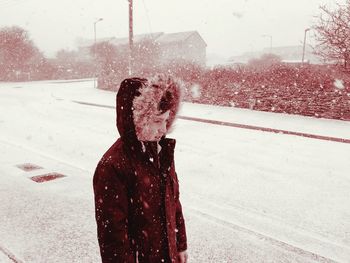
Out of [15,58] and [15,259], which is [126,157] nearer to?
[15,259]

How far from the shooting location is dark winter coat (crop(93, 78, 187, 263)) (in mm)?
2000

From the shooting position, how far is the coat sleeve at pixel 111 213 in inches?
78.3

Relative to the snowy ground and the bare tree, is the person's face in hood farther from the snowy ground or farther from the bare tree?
the bare tree

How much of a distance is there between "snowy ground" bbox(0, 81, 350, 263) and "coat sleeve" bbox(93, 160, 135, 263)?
89.3 inches

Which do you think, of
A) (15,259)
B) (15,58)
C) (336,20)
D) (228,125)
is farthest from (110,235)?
(15,58)

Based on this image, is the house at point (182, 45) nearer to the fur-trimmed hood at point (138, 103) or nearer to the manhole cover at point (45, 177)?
the manhole cover at point (45, 177)

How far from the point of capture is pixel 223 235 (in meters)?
4.66

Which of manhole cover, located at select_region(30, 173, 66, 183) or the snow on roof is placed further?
the snow on roof

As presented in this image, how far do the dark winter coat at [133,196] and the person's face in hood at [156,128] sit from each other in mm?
42

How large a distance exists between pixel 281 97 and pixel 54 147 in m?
10.1

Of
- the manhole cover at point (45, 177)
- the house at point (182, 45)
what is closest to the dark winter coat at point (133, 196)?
the manhole cover at point (45, 177)

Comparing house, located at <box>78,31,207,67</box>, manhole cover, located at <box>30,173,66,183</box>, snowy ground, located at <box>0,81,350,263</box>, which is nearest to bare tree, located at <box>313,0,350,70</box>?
snowy ground, located at <box>0,81,350,263</box>

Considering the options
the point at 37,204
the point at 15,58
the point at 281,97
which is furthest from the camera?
the point at 15,58

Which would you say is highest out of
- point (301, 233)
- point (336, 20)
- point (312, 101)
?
point (336, 20)
